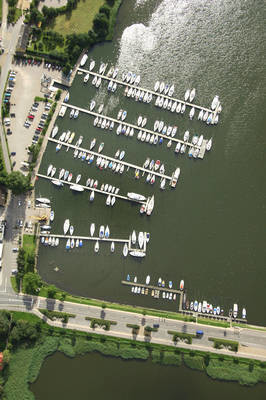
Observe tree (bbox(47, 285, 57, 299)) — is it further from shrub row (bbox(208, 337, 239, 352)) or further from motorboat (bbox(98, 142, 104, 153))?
shrub row (bbox(208, 337, 239, 352))

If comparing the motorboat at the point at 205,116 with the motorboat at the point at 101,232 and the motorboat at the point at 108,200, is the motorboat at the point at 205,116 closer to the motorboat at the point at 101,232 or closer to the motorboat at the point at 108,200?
the motorboat at the point at 108,200

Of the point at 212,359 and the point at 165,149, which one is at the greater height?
the point at 165,149

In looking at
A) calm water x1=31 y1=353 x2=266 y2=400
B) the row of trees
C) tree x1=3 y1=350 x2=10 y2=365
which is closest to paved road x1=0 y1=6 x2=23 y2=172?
the row of trees

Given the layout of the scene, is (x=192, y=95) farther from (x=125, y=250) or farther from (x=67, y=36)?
(x=125, y=250)

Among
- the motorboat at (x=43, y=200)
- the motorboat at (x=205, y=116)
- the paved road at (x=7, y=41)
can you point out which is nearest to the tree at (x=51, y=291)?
the motorboat at (x=43, y=200)

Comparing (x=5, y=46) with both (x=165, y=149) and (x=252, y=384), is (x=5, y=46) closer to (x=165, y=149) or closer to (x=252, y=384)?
(x=165, y=149)

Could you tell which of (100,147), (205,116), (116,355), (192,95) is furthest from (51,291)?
(192,95)

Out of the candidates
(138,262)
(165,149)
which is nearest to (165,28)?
(165,149)
